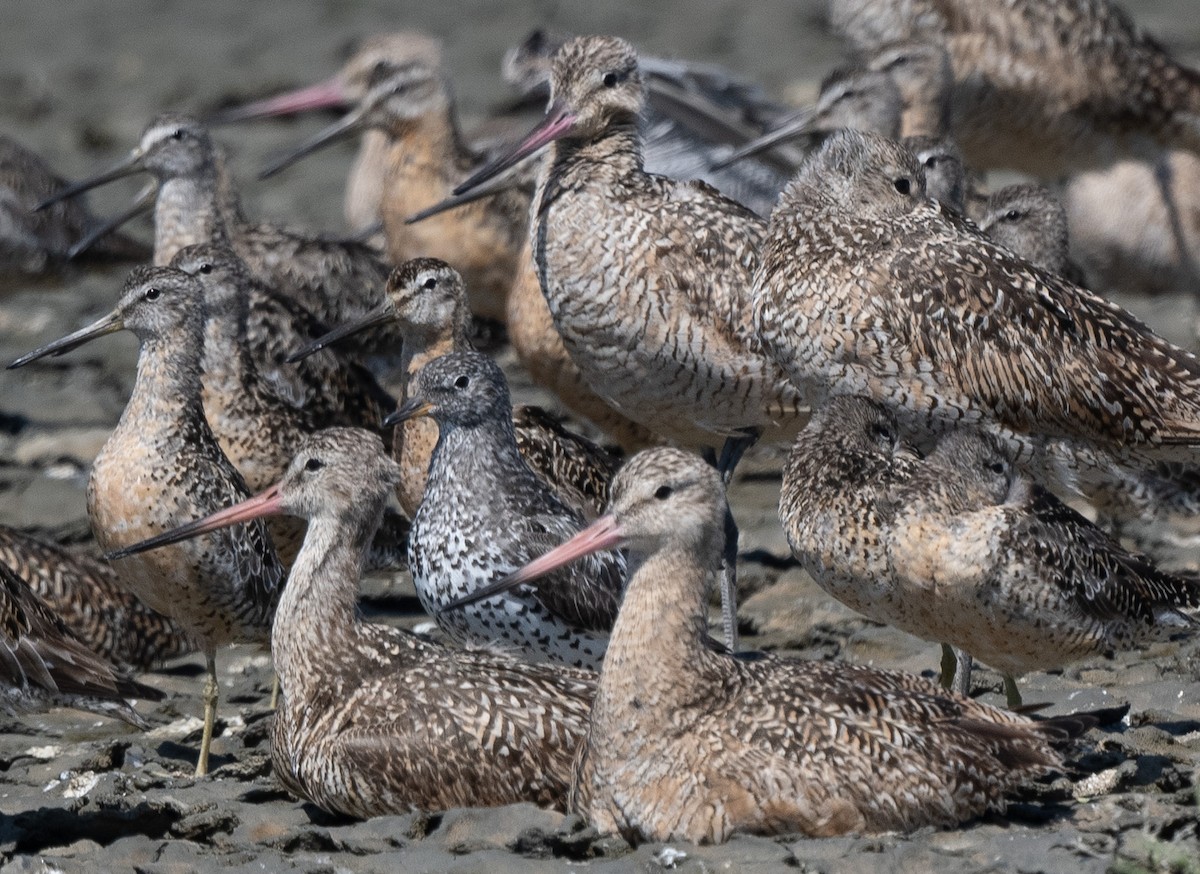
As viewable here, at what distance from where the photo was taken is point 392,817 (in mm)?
5711

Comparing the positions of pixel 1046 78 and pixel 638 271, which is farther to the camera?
pixel 1046 78

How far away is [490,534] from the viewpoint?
6.51 meters

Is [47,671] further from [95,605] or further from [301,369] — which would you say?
[301,369]

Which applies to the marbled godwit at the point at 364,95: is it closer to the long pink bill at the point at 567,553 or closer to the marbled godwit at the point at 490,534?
the marbled godwit at the point at 490,534

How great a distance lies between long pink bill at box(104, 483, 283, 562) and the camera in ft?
21.0

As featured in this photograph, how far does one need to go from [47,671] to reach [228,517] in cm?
65

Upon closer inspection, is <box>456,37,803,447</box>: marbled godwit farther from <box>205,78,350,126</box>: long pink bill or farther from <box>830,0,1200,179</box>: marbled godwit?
<box>205,78,350,126</box>: long pink bill

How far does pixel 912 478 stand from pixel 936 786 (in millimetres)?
1096

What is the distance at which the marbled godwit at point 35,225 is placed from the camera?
35.8 ft

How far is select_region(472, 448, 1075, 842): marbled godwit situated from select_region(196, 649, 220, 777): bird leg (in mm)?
1375

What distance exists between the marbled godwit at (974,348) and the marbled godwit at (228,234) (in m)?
3.30

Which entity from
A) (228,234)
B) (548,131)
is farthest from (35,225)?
(548,131)

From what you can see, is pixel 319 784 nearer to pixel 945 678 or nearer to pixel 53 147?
pixel 945 678

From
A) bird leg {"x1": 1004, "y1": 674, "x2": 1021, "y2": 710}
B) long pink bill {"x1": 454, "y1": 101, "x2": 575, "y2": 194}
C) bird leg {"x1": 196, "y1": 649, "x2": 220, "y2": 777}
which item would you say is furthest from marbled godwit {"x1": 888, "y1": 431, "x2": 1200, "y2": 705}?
long pink bill {"x1": 454, "y1": 101, "x2": 575, "y2": 194}
